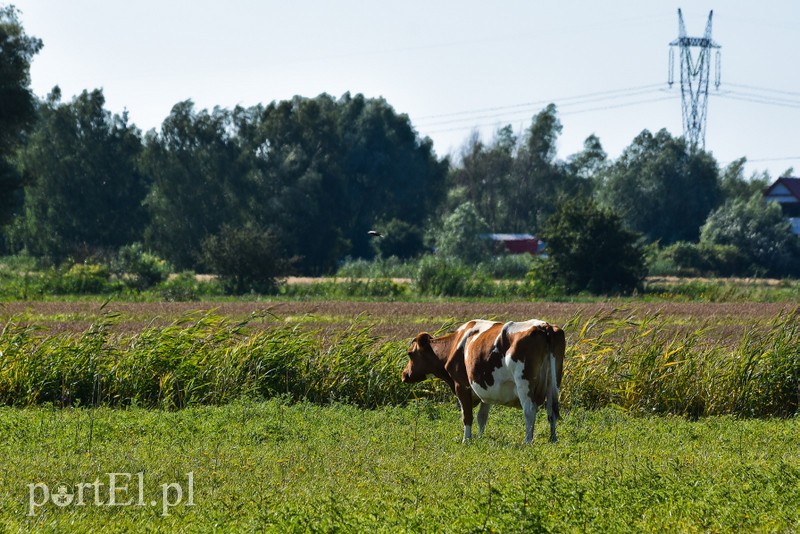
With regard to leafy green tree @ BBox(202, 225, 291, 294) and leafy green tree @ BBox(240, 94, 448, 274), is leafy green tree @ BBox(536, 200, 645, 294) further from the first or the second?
leafy green tree @ BBox(240, 94, 448, 274)

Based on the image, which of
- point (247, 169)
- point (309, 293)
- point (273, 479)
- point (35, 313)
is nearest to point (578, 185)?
point (247, 169)

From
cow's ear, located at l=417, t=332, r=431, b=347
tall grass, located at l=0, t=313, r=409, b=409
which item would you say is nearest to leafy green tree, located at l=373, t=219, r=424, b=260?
tall grass, located at l=0, t=313, r=409, b=409

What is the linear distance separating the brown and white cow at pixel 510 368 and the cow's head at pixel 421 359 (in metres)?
0.75

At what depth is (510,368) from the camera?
47.9 ft

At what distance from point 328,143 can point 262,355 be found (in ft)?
242

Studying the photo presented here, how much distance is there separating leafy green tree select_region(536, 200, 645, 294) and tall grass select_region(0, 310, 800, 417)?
4057 centimetres

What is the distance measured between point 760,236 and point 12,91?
60816 millimetres

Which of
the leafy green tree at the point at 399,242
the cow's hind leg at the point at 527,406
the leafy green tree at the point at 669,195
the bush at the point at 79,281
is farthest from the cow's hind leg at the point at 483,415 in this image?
the leafy green tree at the point at 669,195

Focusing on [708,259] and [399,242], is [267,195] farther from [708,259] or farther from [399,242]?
[708,259]

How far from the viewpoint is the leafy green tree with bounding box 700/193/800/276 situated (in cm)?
8894

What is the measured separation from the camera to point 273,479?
445 inches

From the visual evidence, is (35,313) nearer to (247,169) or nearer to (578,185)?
(247,169)

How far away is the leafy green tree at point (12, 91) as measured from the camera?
190 ft

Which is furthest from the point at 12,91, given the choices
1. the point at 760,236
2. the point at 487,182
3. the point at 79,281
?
the point at 487,182
